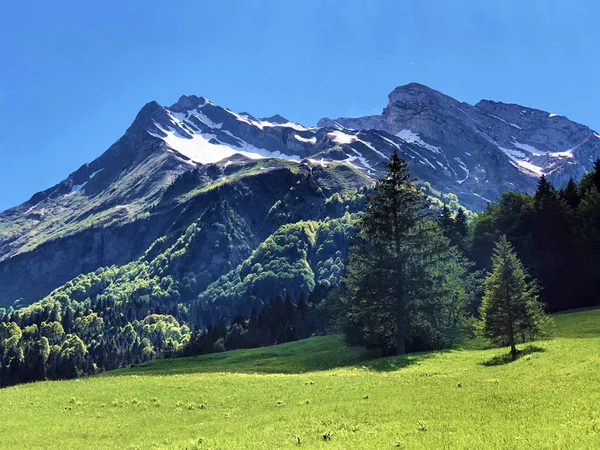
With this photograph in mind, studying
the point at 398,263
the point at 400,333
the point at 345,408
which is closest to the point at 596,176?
the point at 398,263

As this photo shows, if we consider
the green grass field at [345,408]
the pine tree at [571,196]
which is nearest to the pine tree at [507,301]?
the green grass field at [345,408]

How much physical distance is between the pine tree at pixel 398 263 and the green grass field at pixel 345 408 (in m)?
8.52

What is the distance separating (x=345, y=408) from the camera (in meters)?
24.2

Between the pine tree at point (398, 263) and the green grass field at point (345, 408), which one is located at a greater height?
the pine tree at point (398, 263)

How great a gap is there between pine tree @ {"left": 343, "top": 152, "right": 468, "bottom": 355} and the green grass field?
336 inches

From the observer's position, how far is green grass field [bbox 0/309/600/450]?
57.6ft

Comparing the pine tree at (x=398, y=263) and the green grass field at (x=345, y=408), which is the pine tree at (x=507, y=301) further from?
the pine tree at (x=398, y=263)

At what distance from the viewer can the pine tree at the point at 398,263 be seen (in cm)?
4928

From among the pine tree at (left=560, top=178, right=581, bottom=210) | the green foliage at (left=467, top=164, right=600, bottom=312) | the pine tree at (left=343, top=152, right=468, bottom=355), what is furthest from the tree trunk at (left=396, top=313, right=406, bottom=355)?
the pine tree at (left=560, top=178, right=581, bottom=210)

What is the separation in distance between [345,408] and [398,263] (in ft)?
88.3

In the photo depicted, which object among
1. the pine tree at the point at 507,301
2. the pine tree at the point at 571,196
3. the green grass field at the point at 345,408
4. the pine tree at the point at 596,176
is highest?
the pine tree at the point at 596,176

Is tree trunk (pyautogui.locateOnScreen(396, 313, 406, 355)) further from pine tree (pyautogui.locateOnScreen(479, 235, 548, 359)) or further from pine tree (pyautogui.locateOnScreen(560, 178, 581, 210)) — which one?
pine tree (pyautogui.locateOnScreen(560, 178, 581, 210))

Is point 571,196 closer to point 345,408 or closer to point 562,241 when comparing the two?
point 562,241

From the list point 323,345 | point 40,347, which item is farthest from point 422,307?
point 40,347
